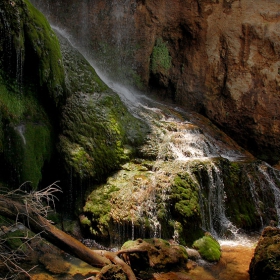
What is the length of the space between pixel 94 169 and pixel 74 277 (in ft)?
8.73

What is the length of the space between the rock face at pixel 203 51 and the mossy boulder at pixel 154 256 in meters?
7.30

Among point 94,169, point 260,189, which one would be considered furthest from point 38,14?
point 260,189

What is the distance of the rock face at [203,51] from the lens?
482 inches

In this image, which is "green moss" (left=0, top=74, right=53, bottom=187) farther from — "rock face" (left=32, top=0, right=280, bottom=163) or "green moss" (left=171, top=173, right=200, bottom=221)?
"rock face" (left=32, top=0, right=280, bottom=163)

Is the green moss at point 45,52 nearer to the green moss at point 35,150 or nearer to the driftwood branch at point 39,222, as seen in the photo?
the green moss at point 35,150

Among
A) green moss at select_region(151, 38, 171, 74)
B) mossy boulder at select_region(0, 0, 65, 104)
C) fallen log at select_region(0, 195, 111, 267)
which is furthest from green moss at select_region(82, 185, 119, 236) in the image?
green moss at select_region(151, 38, 171, 74)

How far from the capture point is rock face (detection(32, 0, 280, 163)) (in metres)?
12.2

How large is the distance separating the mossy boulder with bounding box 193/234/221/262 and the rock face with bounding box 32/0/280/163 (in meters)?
6.41

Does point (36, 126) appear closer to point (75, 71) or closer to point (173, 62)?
point (75, 71)

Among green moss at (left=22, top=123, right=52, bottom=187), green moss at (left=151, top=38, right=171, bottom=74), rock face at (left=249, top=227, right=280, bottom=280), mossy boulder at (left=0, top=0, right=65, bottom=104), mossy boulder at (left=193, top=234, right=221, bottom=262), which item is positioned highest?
green moss at (left=151, top=38, right=171, bottom=74)

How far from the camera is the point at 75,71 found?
8523 mm

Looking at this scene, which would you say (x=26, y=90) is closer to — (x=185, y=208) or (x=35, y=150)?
(x=35, y=150)

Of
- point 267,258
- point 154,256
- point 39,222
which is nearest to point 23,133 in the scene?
point 39,222

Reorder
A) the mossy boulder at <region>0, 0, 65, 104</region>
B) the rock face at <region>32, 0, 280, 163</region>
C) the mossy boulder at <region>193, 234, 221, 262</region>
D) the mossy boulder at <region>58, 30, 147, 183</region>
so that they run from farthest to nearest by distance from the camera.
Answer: the rock face at <region>32, 0, 280, 163</region>
the mossy boulder at <region>58, 30, 147, 183</region>
the mossy boulder at <region>0, 0, 65, 104</region>
the mossy boulder at <region>193, 234, 221, 262</region>
